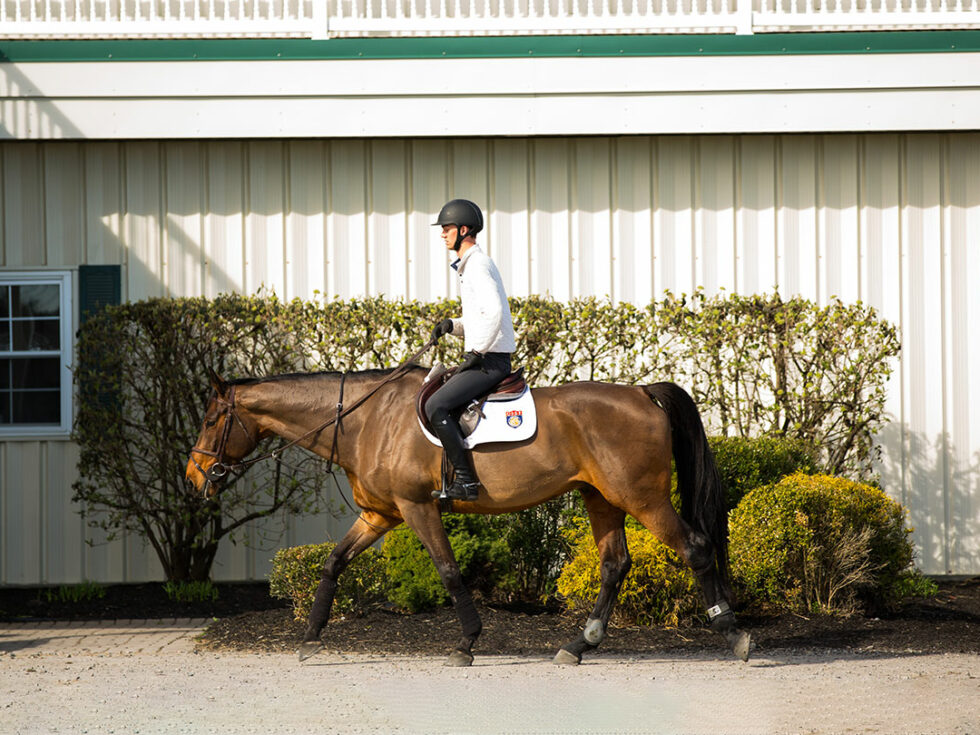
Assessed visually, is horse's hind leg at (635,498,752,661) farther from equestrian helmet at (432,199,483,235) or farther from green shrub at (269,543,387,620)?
green shrub at (269,543,387,620)

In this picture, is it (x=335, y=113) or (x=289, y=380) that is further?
(x=335, y=113)

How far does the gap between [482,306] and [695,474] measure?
5.93 ft

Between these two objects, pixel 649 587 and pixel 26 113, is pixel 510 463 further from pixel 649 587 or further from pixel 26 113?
pixel 26 113

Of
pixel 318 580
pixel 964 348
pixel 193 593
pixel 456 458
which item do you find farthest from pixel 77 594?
pixel 964 348

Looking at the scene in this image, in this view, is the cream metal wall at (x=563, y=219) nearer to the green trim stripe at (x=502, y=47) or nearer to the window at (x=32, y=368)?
the window at (x=32, y=368)

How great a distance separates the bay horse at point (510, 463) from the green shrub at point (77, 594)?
130 inches

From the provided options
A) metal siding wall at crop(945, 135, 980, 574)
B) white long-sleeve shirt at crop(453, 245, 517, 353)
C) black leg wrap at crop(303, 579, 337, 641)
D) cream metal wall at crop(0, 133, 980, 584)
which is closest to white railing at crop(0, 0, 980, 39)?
cream metal wall at crop(0, 133, 980, 584)

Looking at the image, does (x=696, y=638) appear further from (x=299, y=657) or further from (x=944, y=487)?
(x=944, y=487)

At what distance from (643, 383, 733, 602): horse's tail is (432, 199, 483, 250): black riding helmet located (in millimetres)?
1588

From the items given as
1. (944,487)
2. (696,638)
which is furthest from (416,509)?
(944,487)

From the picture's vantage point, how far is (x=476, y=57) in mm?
11273

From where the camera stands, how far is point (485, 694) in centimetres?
668

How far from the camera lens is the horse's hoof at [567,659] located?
763 cm

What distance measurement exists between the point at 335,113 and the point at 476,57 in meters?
1.43
